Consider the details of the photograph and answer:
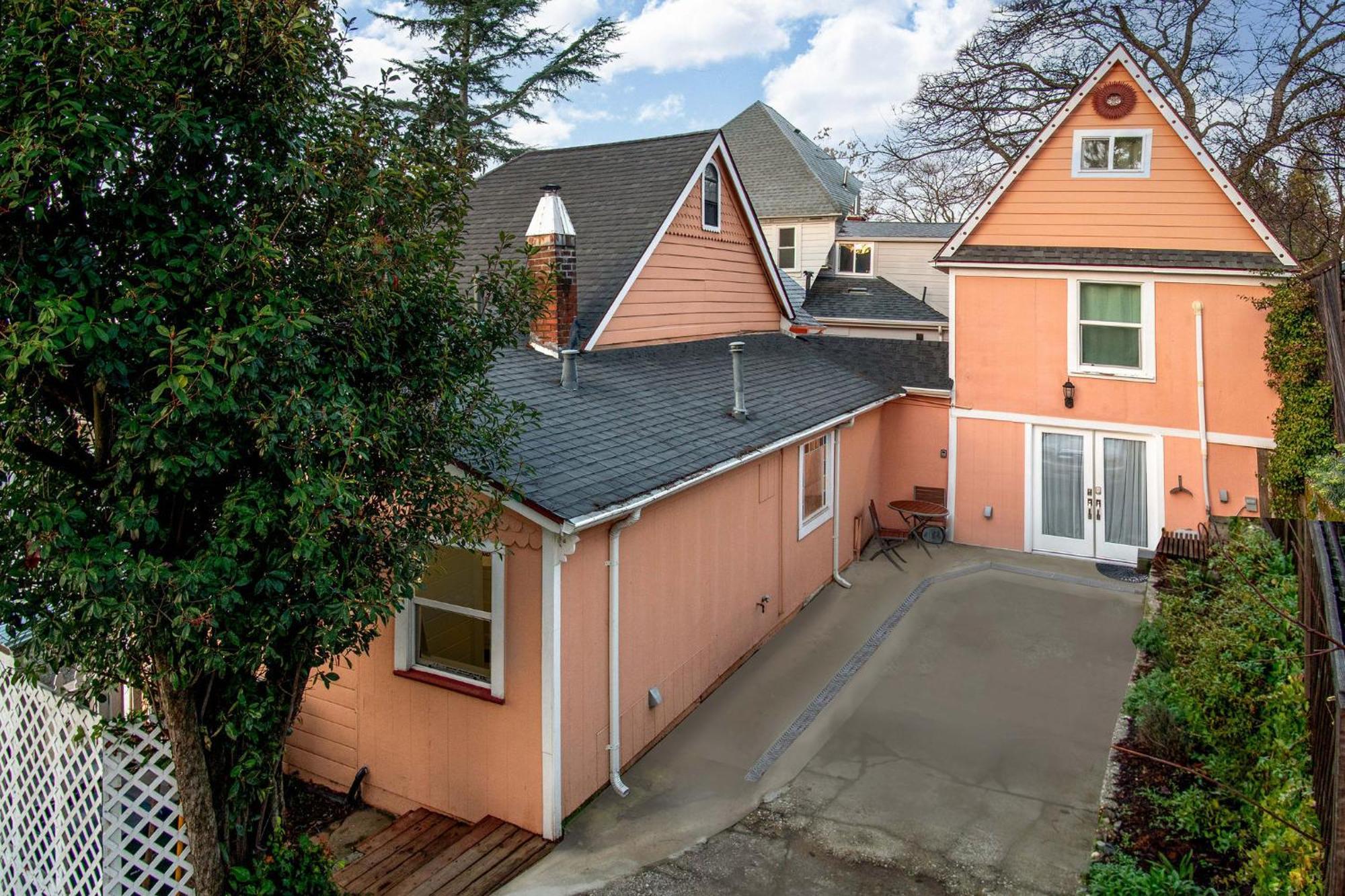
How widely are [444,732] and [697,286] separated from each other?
31.2ft

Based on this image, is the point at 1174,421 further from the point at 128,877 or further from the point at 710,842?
the point at 128,877

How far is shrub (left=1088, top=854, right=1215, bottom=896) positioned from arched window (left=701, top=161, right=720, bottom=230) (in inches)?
472

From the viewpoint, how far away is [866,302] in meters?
24.7

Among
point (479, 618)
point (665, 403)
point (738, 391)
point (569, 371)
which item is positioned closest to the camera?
point (479, 618)

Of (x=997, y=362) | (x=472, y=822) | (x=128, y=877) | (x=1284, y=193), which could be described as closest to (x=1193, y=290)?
(x=997, y=362)

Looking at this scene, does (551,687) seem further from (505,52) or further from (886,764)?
(505,52)

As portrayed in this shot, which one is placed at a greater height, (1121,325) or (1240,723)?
(1121,325)

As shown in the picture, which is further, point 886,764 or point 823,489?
point 823,489

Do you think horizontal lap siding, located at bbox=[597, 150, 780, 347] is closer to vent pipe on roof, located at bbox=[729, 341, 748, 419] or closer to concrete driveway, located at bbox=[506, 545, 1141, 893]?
vent pipe on roof, located at bbox=[729, 341, 748, 419]

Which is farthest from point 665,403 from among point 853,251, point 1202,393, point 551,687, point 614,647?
point 853,251

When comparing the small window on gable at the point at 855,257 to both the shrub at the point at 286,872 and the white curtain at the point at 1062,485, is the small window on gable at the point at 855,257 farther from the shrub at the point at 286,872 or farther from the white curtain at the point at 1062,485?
the shrub at the point at 286,872

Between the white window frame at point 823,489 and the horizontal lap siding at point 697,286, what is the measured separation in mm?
3124

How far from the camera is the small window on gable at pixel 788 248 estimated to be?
1068 inches

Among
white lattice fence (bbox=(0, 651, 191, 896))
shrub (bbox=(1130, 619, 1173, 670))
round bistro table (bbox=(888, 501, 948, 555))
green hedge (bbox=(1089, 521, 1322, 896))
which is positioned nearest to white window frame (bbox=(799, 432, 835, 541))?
round bistro table (bbox=(888, 501, 948, 555))
